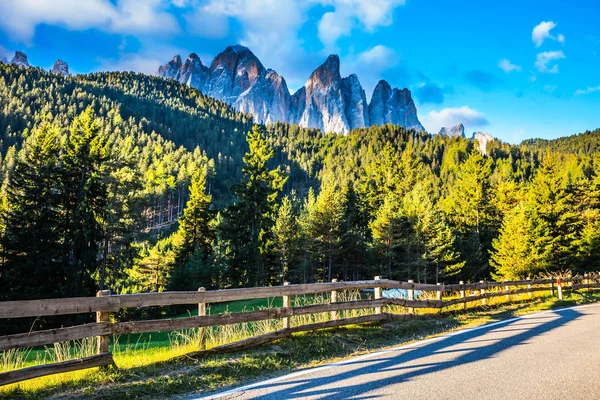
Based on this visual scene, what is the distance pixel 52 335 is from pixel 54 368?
44cm

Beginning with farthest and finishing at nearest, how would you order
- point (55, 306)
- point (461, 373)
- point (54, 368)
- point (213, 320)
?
point (213, 320) → point (461, 373) → point (55, 306) → point (54, 368)

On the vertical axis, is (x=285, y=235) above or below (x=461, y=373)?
above

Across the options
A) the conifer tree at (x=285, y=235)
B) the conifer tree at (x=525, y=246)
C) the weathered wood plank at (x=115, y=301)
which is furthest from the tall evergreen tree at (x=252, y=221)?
the weathered wood plank at (x=115, y=301)

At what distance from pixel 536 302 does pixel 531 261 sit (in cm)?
2252

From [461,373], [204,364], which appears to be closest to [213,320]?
[204,364]

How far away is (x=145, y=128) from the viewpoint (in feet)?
596

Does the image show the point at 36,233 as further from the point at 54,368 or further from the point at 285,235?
the point at 54,368

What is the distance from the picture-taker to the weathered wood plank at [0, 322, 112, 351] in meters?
4.75

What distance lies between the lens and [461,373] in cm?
558

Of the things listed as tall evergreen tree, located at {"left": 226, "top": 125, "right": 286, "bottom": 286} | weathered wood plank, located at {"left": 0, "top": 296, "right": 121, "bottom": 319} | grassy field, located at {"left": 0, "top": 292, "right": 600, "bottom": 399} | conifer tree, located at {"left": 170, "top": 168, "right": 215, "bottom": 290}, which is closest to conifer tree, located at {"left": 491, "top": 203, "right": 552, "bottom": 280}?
Answer: tall evergreen tree, located at {"left": 226, "top": 125, "right": 286, "bottom": 286}

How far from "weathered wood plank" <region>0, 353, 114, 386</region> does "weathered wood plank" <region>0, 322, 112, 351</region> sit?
310mm

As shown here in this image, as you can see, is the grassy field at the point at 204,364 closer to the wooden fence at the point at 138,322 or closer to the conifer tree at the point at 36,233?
the wooden fence at the point at 138,322

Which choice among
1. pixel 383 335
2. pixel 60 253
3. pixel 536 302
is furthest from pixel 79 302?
pixel 60 253

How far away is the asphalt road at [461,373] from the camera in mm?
4711
